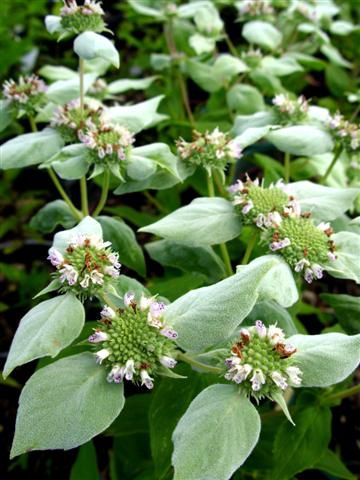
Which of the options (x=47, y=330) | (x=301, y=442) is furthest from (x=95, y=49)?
(x=301, y=442)

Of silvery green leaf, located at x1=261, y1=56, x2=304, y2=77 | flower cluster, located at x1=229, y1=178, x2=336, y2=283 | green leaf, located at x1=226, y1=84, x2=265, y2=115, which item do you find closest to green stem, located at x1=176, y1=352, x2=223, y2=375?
flower cluster, located at x1=229, y1=178, x2=336, y2=283

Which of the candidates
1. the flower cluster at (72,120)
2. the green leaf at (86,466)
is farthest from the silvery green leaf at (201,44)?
the green leaf at (86,466)

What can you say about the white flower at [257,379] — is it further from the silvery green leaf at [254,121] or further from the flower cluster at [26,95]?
the flower cluster at [26,95]

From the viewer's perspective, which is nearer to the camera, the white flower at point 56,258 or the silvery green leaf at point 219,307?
the silvery green leaf at point 219,307

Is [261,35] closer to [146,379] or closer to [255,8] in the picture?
[255,8]

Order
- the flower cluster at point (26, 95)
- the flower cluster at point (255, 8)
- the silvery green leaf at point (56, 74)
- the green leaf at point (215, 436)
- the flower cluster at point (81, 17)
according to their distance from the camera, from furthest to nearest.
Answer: the flower cluster at point (255, 8), the silvery green leaf at point (56, 74), the flower cluster at point (26, 95), the flower cluster at point (81, 17), the green leaf at point (215, 436)

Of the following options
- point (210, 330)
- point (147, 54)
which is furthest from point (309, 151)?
point (147, 54)
